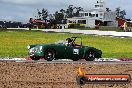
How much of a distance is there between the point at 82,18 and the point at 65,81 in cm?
12910

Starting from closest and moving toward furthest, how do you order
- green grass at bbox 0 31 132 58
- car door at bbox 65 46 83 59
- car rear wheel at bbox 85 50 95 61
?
car door at bbox 65 46 83 59
car rear wheel at bbox 85 50 95 61
green grass at bbox 0 31 132 58

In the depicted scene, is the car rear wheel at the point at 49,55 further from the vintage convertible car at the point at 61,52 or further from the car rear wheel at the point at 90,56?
the car rear wheel at the point at 90,56

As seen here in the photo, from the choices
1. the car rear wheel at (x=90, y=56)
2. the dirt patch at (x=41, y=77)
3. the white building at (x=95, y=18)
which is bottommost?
the white building at (x=95, y=18)

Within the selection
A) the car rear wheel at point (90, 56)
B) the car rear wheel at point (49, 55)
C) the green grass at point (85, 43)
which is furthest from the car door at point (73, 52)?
the green grass at point (85, 43)

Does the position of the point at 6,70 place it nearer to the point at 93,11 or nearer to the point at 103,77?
the point at 103,77

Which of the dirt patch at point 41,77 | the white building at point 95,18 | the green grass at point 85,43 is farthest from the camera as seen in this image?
the white building at point 95,18

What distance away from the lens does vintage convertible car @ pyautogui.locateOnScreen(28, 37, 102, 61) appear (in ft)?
78.0

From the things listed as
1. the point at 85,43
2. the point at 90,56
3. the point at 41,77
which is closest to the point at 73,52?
the point at 90,56

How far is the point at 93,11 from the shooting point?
152 m

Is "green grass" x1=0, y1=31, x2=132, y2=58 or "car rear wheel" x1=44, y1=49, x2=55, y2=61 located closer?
"car rear wheel" x1=44, y1=49, x2=55, y2=61

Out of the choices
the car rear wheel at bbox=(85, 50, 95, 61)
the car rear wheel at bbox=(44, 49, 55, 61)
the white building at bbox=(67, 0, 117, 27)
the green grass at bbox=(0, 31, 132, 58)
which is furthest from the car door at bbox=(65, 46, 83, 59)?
the white building at bbox=(67, 0, 117, 27)

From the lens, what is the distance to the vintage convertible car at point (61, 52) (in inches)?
936

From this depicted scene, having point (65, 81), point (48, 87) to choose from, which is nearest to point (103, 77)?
point (48, 87)

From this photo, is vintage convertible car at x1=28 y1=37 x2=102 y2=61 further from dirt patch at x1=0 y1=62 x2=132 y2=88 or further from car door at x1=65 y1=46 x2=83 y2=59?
dirt patch at x1=0 y1=62 x2=132 y2=88
